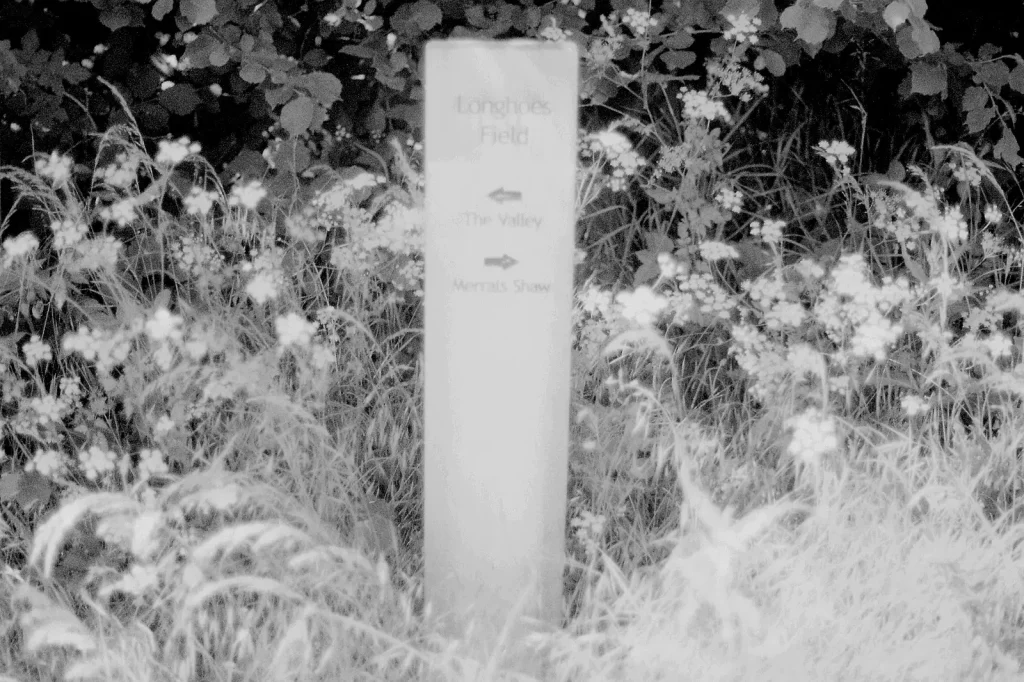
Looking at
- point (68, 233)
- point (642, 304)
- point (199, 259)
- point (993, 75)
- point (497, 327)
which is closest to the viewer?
point (497, 327)

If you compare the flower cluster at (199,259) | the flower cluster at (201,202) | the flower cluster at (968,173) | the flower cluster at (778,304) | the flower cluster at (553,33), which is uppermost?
the flower cluster at (553,33)

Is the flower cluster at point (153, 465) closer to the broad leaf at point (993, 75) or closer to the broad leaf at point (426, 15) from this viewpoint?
the broad leaf at point (426, 15)

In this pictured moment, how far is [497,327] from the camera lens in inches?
65.8

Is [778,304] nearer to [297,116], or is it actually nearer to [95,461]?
[297,116]

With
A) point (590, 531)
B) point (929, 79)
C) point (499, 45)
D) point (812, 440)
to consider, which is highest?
point (929, 79)

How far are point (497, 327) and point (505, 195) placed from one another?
0.24 meters

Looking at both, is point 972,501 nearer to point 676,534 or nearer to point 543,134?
point 676,534

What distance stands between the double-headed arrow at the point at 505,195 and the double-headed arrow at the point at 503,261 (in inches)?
3.9

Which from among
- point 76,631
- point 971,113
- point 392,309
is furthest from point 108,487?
point 971,113

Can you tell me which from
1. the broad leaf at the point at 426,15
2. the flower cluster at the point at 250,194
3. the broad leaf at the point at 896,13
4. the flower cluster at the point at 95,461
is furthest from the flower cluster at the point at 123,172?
the broad leaf at the point at 896,13

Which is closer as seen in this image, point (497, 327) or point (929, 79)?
point (497, 327)

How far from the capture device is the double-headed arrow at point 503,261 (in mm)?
1633

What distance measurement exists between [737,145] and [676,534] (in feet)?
5.53

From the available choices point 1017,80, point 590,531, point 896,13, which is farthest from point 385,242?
point 1017,80
